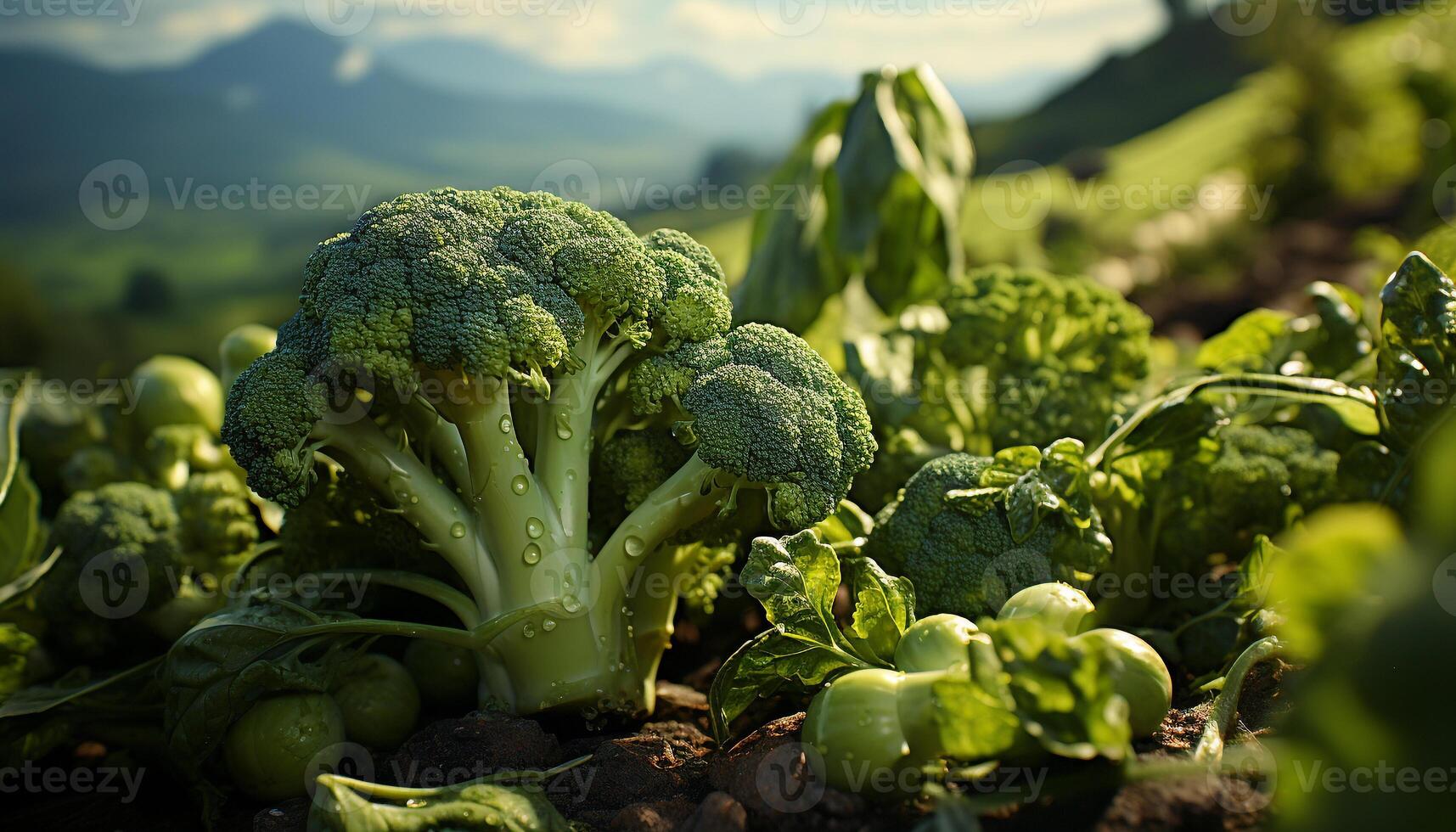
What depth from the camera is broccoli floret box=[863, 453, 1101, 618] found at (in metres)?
1.26

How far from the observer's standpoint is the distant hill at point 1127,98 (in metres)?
5.93

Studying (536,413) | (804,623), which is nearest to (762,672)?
(804,623)

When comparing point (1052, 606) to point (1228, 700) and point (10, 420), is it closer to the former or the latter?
point (1228, 700)

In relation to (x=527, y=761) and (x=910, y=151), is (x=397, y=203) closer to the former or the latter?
(x=527, y=761)

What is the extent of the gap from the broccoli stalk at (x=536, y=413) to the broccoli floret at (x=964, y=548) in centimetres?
14

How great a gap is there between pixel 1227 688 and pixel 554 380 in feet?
2.96

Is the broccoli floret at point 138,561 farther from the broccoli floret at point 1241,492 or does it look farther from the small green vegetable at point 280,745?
the broccoli floret at point 1241,492

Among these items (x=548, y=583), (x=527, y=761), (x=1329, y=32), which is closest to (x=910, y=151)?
(x=548, y=583)

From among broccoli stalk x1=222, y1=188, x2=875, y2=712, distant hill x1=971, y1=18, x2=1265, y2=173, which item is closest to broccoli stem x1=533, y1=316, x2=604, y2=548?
broccoli stalk x1=222, y1=188, x2=875, y2=712

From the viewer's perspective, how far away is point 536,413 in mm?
1332

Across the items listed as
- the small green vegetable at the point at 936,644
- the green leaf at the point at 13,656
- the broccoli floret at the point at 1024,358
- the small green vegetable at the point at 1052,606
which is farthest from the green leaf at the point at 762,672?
the green leaf at the point at 13,656

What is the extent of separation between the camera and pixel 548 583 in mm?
1222

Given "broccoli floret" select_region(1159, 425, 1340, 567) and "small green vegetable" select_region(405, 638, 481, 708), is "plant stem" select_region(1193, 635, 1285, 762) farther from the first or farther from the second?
"small green vegetable" select_region(405, 638, 481, 708)

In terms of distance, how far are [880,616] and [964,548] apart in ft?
0.70
